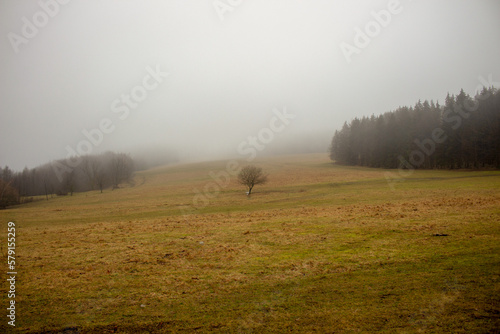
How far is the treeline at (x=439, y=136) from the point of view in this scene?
67.5m

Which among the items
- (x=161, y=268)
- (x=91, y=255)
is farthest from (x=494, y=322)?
(x=91, y=255)

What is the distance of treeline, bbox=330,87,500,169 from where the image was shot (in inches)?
2656

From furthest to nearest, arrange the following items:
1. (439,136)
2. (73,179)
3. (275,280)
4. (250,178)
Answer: (73,179) < (439,136) < (250,178) < (275,280)

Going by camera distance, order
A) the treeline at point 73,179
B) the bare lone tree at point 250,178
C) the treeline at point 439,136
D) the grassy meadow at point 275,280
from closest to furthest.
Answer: the grassy meadow at point 275,280
the bare lone tree at point 250,178
the treeline at point 439,136
the treeline at point 73,179

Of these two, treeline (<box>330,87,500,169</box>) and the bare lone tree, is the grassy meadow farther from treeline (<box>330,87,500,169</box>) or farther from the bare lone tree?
treeline (<box>330,87,500,169</box>)

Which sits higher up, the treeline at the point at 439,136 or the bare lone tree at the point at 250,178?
the treeline at the point at 439,136

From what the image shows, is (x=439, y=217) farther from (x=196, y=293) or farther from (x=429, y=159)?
(x=429, y=159)

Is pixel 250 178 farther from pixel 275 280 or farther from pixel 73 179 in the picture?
pixel 73 179

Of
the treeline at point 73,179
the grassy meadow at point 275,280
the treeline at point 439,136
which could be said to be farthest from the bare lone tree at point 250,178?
the treeline at point 73,179

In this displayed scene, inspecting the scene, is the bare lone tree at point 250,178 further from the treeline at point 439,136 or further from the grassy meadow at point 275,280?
the treeline at point 439,136

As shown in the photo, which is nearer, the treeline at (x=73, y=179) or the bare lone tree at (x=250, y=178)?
the bare lone tree at (x=250, y=178)

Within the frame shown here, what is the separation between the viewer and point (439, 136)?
75.9m

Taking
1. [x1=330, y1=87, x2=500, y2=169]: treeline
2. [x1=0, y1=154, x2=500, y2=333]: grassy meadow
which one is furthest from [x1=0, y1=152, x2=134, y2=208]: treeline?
[x1=330, y1=87, x2=500, y2=169]: treeline

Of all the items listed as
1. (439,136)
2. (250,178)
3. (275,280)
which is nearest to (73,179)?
(250,178)
